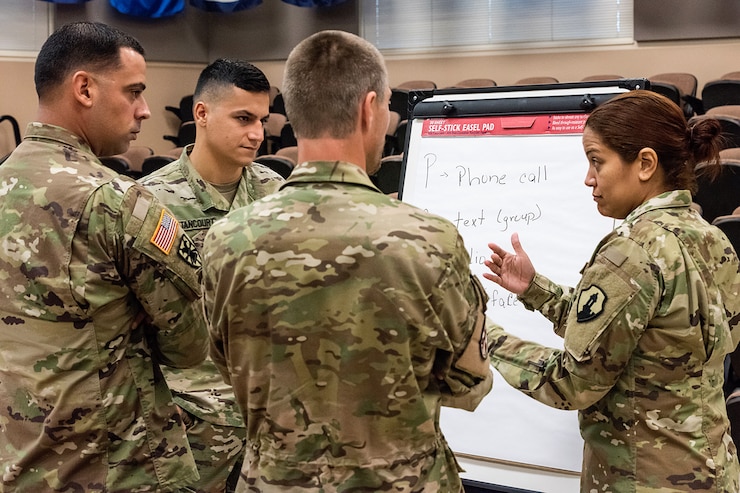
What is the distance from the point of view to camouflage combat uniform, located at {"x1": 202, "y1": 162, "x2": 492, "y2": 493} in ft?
4.41

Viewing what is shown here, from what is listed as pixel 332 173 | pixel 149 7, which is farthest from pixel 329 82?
pixel 149 7

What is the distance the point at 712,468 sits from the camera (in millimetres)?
1716

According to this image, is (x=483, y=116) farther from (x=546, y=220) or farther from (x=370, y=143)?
(x=370, y=143)

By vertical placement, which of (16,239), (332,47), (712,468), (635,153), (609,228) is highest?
(332,47)

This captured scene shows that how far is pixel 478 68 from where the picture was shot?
9.36 m

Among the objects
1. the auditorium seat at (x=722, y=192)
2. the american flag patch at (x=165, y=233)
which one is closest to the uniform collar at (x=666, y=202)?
the american flag patch at (x=165, y=233)

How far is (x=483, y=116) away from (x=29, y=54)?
7.85 metres

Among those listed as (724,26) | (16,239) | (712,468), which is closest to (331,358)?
(16,239)

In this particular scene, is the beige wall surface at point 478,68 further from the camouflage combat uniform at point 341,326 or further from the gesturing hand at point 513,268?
the camouflage combat uniform at point 341,326

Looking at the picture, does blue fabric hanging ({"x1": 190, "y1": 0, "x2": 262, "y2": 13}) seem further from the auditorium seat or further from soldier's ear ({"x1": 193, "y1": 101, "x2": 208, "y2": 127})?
soldier's ear ({"x1": 193, "y1": 101, "x2": 208, "y2": 127})

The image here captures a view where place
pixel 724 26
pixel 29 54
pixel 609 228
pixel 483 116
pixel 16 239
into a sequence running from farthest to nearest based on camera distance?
pixel 29 54
pixel 724 26
pixel 483 116
pixel 609 228
pixel 16 239

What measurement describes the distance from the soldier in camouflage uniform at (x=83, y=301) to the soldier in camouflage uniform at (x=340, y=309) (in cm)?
36

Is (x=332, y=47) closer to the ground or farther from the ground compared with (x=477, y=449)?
farther from the ground

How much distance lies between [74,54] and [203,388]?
3.45 feet
